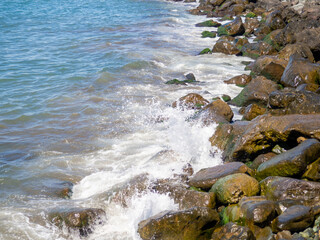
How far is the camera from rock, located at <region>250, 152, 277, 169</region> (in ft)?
25.2

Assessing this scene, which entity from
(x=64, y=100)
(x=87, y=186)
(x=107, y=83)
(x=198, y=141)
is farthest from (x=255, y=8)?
(x=87, y=186)

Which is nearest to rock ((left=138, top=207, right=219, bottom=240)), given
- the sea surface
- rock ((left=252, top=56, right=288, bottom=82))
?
the sea surface

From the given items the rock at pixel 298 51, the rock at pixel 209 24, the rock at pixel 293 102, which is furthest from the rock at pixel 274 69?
the rock at pixel 209 24

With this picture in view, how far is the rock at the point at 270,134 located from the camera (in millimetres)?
7453

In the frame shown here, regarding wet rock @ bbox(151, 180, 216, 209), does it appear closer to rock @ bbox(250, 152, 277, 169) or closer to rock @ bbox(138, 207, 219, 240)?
rock @ bbox(138, 207, 219, 240)

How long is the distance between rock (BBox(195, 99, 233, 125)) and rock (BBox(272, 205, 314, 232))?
16.5 ft

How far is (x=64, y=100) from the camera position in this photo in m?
14.2

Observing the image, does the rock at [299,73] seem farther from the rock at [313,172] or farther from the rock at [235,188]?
the rock at [235,188]

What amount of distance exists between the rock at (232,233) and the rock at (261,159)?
2.21m

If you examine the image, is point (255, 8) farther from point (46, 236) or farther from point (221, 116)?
point (46, 236)

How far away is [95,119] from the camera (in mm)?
12406

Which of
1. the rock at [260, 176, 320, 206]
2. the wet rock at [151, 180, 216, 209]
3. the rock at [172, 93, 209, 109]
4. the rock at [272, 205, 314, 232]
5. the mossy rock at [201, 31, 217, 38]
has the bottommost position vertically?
the mossy rock at [201, 31, 217, 38]

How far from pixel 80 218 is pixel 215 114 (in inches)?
198

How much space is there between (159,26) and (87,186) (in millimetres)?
22592
